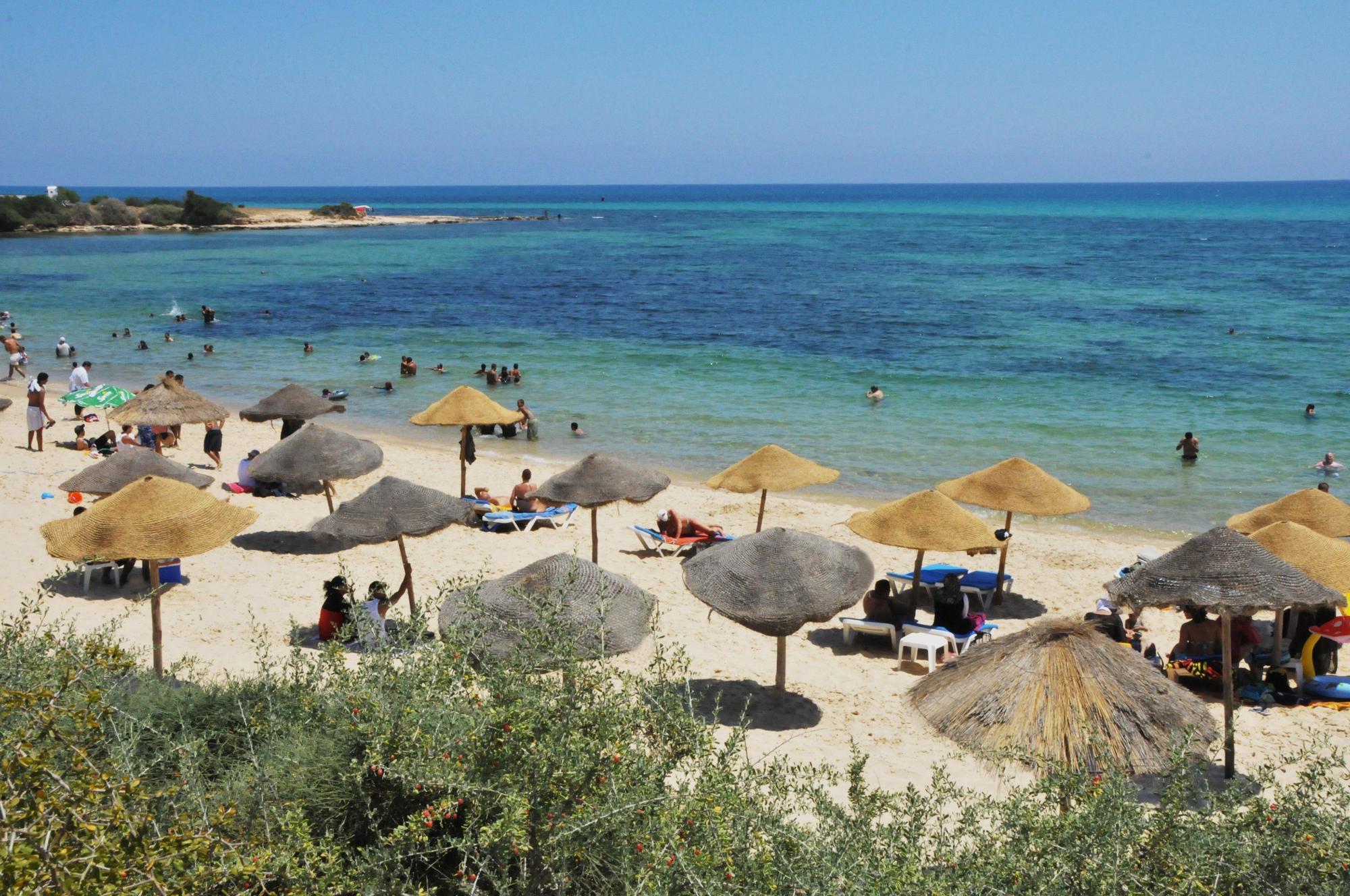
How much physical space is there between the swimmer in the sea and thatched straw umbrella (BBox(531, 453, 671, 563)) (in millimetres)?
13709

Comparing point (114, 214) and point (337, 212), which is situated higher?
point (337, 212)

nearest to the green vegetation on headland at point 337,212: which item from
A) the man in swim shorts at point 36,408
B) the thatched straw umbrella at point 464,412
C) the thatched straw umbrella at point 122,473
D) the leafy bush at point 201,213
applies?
the leafy bush at point 201,213

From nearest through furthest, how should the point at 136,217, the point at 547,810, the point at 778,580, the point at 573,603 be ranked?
the point at 547,810
the point at 573,603
the point at 778,580
the point at 136,217

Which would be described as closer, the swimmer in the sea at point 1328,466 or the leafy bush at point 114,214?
the swimmer in the sea at point 1328,466

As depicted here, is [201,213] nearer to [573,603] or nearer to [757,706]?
[757,706]

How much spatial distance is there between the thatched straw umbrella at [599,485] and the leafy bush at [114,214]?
9380 cm

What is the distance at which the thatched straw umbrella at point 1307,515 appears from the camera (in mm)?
11727

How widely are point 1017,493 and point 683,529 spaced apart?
184 inches

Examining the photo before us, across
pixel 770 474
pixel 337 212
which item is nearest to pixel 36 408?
pixel 770 474

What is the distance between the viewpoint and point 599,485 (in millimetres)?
13227

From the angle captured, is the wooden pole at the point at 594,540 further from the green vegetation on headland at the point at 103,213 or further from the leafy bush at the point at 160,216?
the leafy bush at the point at 160,216

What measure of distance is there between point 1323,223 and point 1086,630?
4524 inches

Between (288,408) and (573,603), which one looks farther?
(288,408)

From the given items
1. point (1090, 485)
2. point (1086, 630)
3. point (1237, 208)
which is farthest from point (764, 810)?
point (1237, 208)
